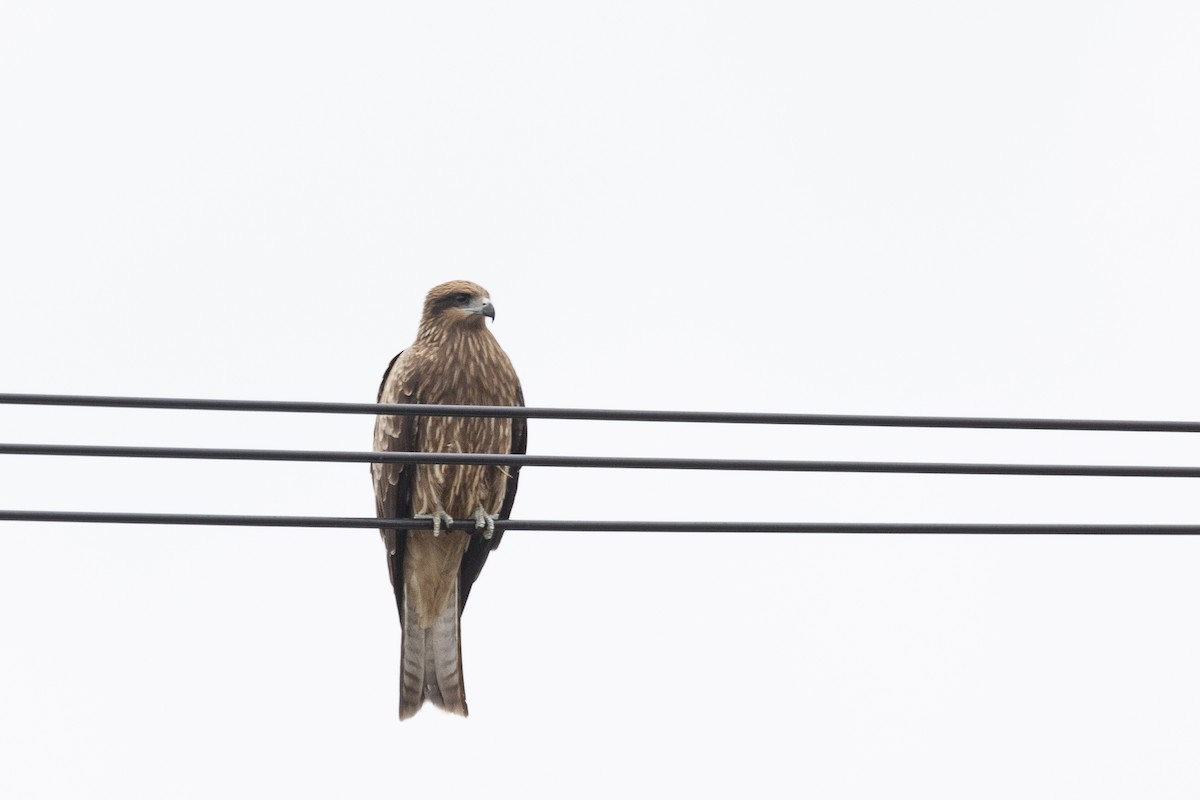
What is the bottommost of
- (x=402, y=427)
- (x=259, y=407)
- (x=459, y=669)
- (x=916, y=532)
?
(x=916, y=532)

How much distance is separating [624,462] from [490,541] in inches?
183

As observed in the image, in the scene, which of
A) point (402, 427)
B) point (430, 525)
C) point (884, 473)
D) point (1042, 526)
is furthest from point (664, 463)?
point (402, 427)

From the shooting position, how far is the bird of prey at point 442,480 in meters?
9.66

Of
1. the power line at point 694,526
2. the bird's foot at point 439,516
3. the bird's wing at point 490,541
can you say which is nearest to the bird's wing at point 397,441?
the bird's foot at point 439,516

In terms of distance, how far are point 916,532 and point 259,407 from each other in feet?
6.77

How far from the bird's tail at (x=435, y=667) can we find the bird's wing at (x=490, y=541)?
9cm

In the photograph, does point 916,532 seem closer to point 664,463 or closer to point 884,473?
point 884,473

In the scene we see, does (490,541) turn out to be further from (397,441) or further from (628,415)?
(628,415)

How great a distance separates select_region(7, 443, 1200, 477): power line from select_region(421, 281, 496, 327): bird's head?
4.36 m

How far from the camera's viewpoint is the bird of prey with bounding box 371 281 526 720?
31.7 ft

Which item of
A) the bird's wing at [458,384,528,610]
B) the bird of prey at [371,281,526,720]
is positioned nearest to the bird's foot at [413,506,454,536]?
the bird of prey at [371,281,526,720]

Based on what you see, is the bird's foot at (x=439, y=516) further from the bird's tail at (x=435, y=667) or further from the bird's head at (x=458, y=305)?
the bird's head at (x=458, y=305)

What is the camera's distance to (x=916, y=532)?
555 cm

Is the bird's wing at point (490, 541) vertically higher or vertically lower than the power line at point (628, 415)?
higher
